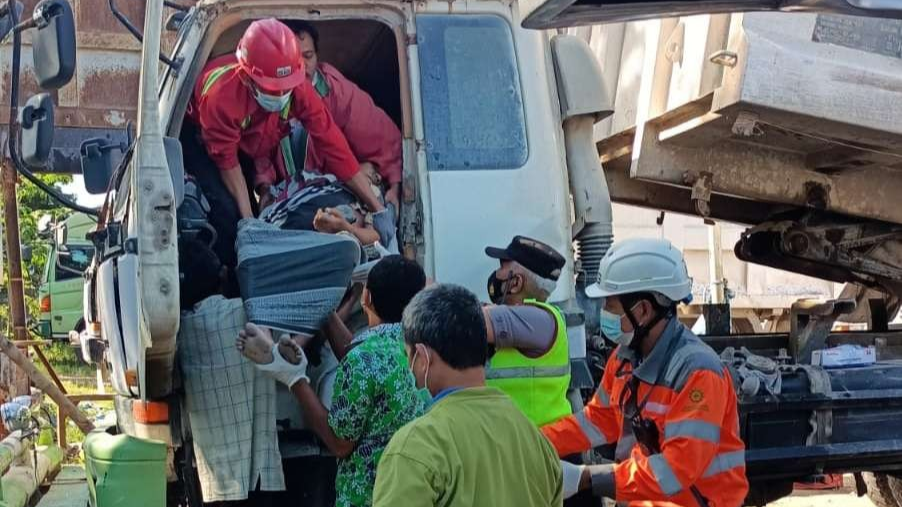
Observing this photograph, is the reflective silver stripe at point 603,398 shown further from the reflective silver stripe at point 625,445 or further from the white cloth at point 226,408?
the white cloth at point 226,408

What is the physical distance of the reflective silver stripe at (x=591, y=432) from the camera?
289cm

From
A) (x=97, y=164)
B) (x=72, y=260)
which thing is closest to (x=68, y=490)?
(x=97, y=164)

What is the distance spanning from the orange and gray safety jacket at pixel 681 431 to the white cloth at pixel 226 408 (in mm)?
965

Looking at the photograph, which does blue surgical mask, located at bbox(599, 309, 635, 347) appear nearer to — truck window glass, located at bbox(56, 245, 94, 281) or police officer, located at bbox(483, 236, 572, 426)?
police officer, located at bbox(483, 236, 572, 426)

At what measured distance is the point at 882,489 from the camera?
17.4 ft

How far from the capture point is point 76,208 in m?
3.63

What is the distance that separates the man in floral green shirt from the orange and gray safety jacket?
1.83 feet

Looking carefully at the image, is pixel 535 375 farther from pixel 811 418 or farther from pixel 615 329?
pixel 811 418

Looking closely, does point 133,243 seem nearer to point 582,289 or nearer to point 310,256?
point 310,256

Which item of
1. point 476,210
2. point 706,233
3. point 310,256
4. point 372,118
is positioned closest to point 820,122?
point 476,210

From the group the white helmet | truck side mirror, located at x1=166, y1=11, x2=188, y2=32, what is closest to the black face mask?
the white helmet

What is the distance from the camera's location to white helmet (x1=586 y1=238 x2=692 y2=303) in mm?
2611

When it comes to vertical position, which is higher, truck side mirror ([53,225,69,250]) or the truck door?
the truck door

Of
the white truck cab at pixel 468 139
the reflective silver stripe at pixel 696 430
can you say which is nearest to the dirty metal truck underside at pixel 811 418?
the white truck cab at pixel 468 139
